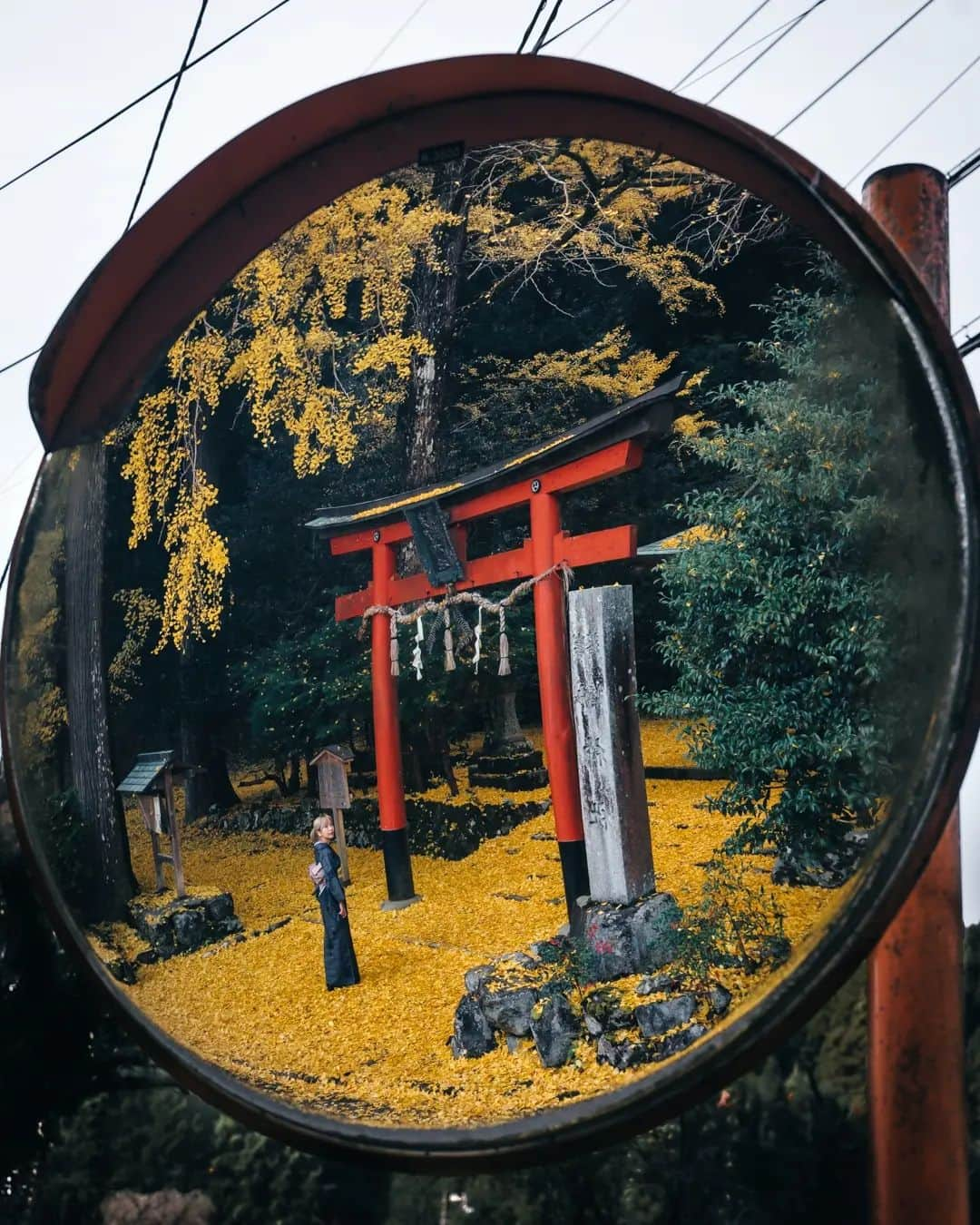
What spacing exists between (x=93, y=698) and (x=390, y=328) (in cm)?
166

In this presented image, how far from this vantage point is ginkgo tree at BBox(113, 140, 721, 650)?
2.85 metres

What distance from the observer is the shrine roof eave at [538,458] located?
257 cm

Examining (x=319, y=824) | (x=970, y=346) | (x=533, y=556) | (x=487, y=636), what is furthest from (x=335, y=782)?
(x=970, y=346)

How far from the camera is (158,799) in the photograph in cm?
300

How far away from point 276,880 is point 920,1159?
2126 mm

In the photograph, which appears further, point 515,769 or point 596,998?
point 515,769

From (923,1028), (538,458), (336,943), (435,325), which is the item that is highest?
(435,325)

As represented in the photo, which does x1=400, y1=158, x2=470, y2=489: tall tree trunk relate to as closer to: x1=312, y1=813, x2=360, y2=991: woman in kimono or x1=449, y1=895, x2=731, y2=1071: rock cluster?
x1=312, y1=813, x2=360, y2=991: woman in kimono

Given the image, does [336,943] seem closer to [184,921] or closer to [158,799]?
[184,921]

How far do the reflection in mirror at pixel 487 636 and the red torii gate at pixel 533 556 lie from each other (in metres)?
0.01

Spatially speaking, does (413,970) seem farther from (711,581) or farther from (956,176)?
(956,176)

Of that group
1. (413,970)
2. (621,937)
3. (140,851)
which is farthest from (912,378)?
(140,851)

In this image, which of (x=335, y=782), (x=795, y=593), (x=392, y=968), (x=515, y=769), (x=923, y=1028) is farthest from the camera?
(x=335, y=782)

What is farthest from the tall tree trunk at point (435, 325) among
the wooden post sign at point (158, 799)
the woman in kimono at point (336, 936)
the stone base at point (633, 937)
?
the stone base at point (633, 937)
